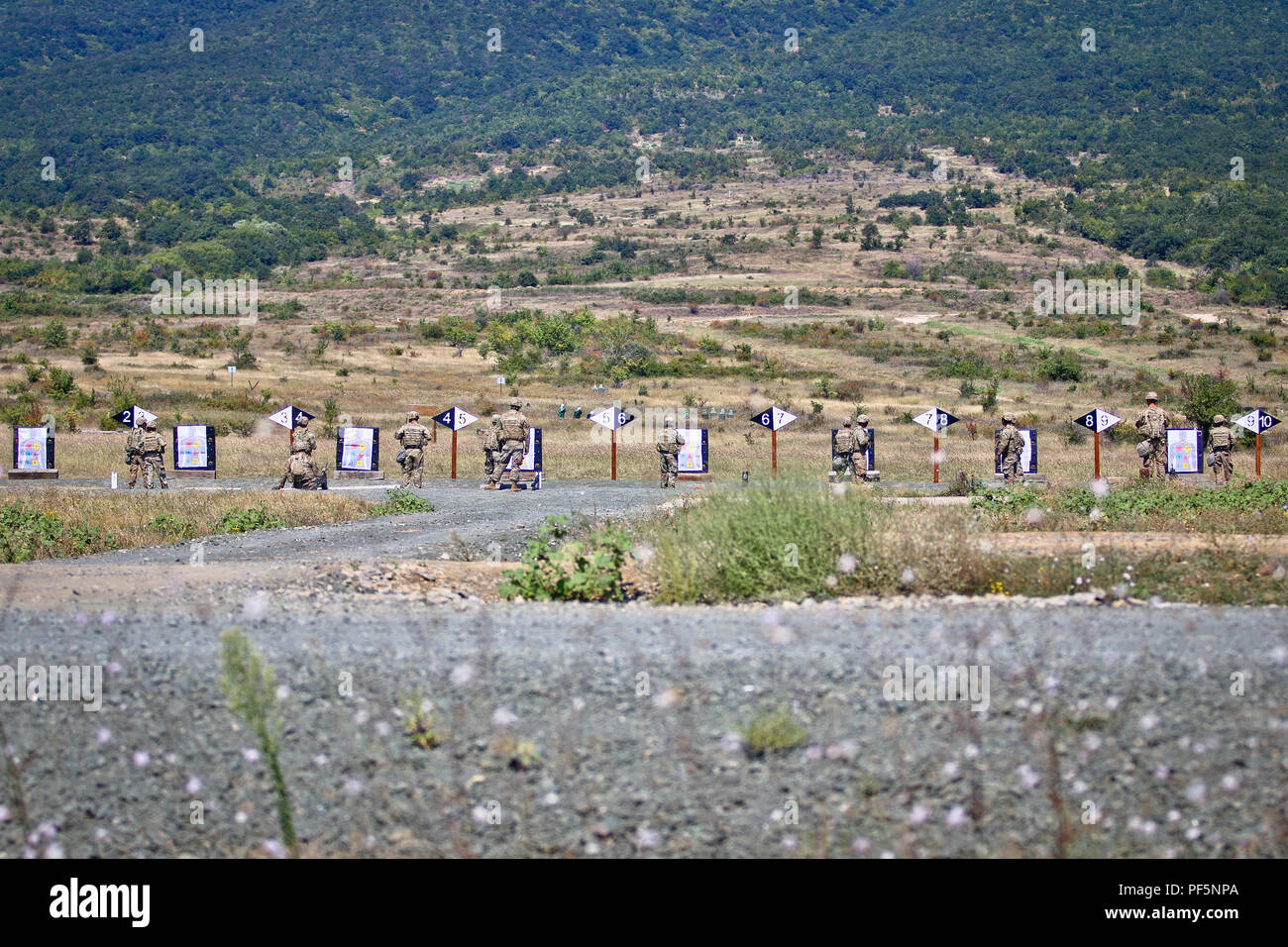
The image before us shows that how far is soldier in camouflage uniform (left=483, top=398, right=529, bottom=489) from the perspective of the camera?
80.9ft

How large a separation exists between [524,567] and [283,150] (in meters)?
181

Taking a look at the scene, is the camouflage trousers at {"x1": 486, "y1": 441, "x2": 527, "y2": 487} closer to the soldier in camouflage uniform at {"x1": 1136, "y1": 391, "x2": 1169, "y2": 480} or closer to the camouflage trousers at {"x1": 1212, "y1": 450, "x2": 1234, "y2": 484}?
the soldier in camouflage uniform at {"x1": 1136, "y1": 391, "x2": 1169, "y2": 480}

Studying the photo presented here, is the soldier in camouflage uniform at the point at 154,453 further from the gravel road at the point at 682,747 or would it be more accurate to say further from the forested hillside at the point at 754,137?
the forested hillside at the point at 754,137

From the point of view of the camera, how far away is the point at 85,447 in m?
34.6

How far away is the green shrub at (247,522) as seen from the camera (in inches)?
687

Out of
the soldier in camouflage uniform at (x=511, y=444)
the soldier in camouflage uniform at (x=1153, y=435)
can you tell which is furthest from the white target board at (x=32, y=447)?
the soldier in camouflage uniform at (x=1153, y=435)

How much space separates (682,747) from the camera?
5.79 m

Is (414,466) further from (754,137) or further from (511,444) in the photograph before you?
(754,137)

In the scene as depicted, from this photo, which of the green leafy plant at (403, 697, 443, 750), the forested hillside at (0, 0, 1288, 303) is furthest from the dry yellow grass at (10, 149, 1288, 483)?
the forested hillside at (0, 0, 1288, 303)

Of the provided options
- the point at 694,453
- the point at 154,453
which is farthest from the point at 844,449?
the point at 154,453

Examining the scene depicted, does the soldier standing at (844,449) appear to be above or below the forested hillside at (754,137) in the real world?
below

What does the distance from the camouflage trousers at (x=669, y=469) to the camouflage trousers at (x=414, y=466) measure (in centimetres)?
482

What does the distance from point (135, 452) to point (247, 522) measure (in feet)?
28.4
